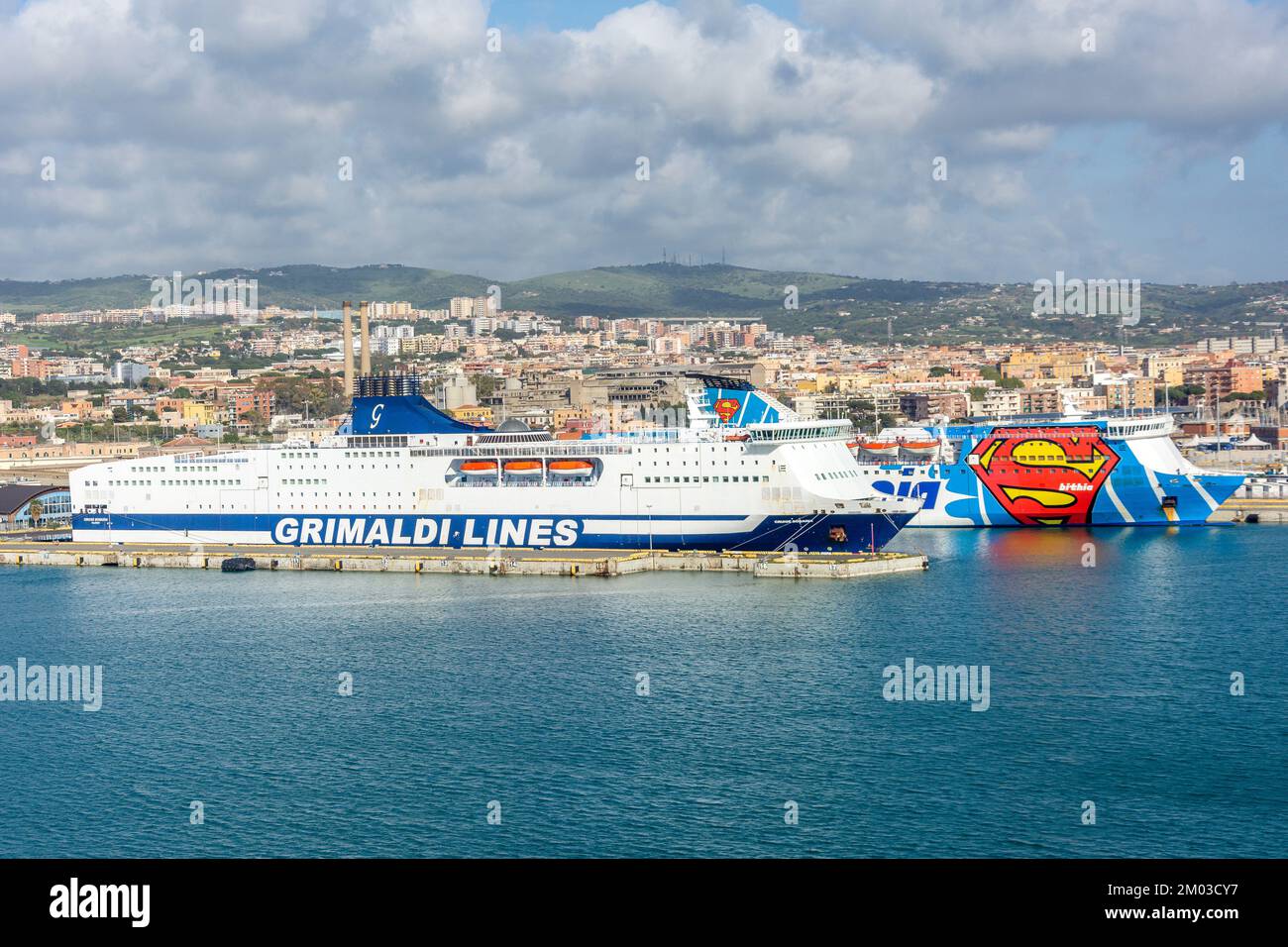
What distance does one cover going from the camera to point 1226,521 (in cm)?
3484

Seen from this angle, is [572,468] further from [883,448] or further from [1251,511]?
[1251,511]

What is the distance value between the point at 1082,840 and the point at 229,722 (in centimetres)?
904

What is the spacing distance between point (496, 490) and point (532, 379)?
6034 centimetres

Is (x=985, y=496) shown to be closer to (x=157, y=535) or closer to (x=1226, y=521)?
(x=1226, y=521)

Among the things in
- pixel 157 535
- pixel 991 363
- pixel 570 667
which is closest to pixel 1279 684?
pixel 570 667

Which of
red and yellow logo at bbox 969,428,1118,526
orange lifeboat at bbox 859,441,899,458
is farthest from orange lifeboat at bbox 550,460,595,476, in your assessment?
orange lifeboat at bbox 859,441,899,458

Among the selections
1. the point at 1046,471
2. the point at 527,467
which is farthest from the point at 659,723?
the point at 1046,471
